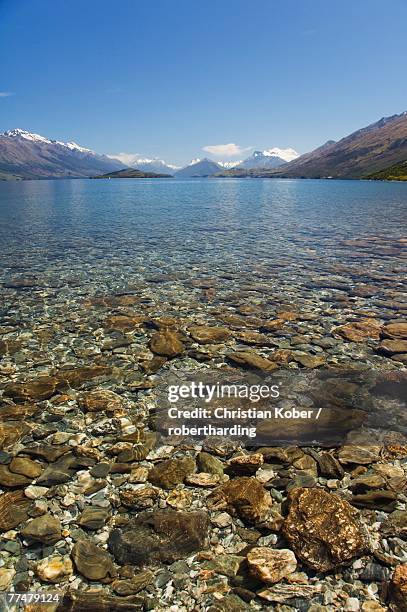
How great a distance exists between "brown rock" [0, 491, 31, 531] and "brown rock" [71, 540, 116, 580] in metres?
1.38

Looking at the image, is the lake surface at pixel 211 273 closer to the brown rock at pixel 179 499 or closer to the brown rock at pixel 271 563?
the brown rock at pixel 179 499

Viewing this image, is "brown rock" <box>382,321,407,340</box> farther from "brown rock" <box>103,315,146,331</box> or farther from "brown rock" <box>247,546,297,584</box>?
"brown rock" <box>247,546,297,584</box>

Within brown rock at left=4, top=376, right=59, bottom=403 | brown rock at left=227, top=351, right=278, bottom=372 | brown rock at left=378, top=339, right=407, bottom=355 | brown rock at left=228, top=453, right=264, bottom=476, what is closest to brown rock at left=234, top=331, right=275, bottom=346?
brown rock at left=227, top=351, right=278, bottom=372

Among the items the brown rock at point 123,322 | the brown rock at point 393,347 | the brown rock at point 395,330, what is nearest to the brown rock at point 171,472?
the brown rock at point 123,322

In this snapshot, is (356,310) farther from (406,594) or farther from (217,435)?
(406,594)

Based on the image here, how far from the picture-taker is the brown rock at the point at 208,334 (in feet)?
51.1

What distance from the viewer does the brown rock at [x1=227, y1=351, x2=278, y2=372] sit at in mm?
13234

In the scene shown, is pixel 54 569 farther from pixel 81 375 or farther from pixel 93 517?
pixel 81 375

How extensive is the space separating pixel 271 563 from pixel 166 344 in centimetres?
942

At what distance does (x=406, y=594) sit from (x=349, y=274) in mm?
23419

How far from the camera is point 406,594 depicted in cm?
556

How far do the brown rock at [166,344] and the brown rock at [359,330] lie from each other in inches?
263

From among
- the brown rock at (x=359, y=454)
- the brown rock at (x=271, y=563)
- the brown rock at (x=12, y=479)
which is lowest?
the brown rock at (x=12, y=479)

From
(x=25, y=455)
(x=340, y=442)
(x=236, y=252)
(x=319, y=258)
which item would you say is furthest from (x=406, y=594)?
(x=236, y=252)
